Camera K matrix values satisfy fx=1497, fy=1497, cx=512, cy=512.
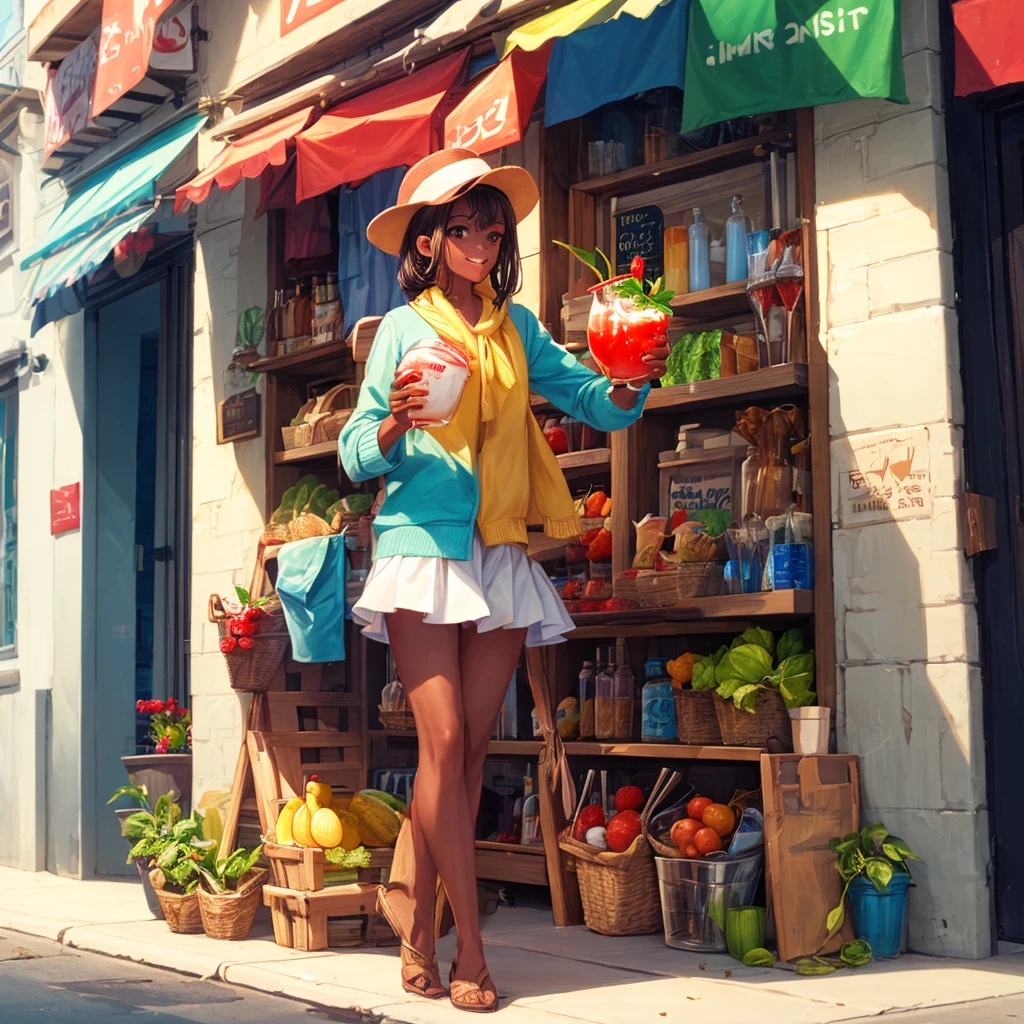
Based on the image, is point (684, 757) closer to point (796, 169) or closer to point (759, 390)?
point (759, 390)

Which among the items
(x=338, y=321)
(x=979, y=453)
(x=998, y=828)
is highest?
(x=338, y=321)

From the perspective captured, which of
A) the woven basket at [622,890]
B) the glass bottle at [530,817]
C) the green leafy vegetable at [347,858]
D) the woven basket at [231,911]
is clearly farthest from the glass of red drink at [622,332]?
the woven basket at [231,911]

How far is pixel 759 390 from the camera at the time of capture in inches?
196

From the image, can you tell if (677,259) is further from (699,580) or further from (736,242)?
(699,580)

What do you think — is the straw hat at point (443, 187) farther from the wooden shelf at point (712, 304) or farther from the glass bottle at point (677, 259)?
the glass bottle at point (677, 259)

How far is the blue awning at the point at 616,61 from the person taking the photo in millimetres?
4977

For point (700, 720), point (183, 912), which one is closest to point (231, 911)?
point (183, 912)

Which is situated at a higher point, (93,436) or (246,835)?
(93,436)

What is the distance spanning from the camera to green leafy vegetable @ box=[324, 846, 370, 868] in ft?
15.8

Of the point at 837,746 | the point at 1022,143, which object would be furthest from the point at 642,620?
the point at 1022,143

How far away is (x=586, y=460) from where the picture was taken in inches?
218

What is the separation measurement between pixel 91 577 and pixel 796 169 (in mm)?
4627

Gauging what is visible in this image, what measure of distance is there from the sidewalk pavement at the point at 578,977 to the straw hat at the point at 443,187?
79.5 inches

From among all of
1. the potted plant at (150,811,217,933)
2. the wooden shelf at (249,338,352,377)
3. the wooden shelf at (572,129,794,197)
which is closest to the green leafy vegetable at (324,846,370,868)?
the potted plant at (150,811,217,933)
